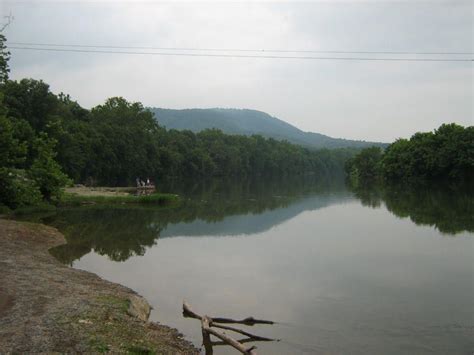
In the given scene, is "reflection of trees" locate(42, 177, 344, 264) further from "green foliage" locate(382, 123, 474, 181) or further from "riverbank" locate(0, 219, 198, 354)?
"green foliage" locate(382, 123, 474, 181)

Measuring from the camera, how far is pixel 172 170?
115438 millimetres

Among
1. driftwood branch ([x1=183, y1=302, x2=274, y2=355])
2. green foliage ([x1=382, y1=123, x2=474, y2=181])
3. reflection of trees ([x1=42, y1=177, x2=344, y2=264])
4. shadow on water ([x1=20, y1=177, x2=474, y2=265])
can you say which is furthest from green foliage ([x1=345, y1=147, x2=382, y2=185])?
driftwood branch ([x1=183, y1=302, x2=274, y2=355])

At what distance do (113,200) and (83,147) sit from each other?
24244 mm

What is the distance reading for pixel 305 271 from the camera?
20969 mm

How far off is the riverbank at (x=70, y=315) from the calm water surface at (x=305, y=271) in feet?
3.87

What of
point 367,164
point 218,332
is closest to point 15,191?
point 218,332

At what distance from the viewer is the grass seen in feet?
148

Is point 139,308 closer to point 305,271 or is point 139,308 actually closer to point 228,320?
point 228,320

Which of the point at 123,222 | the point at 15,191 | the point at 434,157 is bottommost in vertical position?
the point at 123,222

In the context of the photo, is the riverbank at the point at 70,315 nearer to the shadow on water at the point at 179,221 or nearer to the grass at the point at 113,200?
the shadow on water at the point at 179,221

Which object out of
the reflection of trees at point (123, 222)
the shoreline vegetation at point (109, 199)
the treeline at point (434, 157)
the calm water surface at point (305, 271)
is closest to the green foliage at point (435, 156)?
the treeline at point (434, 157)

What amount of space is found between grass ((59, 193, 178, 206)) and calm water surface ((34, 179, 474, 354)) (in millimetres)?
3516

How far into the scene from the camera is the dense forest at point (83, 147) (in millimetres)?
36625

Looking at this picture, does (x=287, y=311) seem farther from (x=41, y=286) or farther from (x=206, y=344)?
(x=41, y=286)
